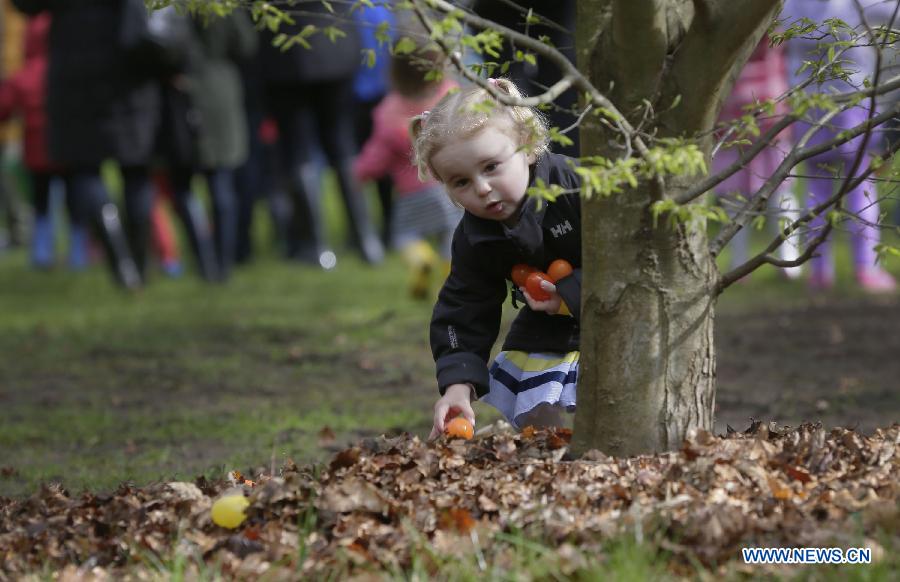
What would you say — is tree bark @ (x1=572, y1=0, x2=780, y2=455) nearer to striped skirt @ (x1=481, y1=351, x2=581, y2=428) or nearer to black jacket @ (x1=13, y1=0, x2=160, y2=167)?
striped skirt @ (x1=481, y1=351, x2=581, y2=428)

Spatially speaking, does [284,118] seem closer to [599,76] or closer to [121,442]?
[121,442]

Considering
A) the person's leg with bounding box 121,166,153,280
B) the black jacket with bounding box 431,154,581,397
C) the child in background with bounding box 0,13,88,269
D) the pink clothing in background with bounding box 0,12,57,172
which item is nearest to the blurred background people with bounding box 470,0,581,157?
the black jacket with bounding box 431,154,581,397

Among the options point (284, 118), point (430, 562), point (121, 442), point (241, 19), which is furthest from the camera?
point (284, 118)

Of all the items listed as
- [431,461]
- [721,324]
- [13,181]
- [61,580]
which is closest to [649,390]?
[431,461]

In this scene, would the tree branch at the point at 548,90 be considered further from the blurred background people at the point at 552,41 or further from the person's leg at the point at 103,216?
the person's leg at the point at 103,216

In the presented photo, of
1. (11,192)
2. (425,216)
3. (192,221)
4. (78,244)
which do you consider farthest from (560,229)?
(11,192)

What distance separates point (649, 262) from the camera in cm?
369

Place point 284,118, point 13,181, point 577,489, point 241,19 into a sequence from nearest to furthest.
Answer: point 577,489 < point 241,19 < point 284,118 < point 13,181

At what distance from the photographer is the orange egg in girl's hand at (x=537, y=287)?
4344 mm

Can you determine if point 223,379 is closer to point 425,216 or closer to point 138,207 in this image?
point 425,216

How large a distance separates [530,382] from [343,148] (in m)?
7.26

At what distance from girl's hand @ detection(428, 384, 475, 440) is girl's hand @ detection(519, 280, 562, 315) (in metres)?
0.33

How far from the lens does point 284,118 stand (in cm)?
1159

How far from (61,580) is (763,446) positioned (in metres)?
1.77
